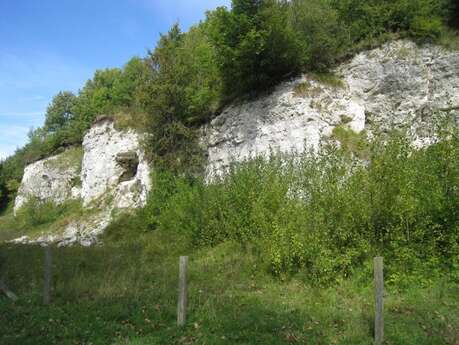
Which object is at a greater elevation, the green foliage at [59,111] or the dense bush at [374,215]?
the green foliage at [59,111]

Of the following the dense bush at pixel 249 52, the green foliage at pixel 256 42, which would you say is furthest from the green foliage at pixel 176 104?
the green foliage at pixel 256 42

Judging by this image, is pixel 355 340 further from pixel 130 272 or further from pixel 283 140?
pixel 283 140

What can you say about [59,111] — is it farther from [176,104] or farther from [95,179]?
[176,104]

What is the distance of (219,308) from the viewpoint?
7848 millimetres

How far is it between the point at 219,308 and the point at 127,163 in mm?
21050

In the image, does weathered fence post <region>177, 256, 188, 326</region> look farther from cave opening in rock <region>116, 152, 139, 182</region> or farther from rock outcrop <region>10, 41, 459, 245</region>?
cave opening in rock <region>116, 152, 139, 182</region>

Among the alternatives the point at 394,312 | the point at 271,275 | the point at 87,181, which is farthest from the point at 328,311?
the point at 87,181

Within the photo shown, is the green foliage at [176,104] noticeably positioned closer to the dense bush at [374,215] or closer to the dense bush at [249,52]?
the dense bush at [249,52]

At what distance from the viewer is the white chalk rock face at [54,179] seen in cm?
3503

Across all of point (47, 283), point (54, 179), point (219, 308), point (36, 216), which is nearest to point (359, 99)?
point (219, 308)

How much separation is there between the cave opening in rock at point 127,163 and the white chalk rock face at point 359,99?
1125cm

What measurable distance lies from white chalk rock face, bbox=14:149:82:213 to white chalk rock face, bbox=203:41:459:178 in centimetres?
2255

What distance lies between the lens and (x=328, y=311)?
754cm

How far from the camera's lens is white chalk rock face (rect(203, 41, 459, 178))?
1620 cm
